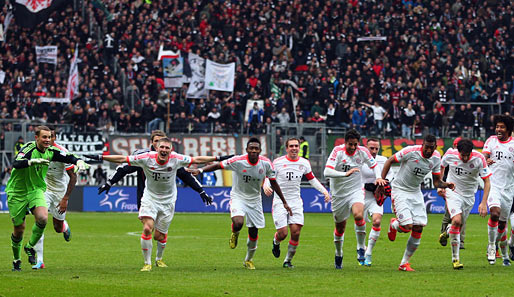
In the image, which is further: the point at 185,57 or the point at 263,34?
the point at 263,34

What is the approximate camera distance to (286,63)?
42438 millimetres

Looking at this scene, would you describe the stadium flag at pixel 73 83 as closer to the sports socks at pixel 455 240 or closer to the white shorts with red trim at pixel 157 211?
the white shorts with red trim at pixel 157 211

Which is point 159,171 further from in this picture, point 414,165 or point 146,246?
point 414,165

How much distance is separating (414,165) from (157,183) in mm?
4555

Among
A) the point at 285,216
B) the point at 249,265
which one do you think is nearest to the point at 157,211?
the point at 249,265

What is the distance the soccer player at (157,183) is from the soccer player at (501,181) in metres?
5.49

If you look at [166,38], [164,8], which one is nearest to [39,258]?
[166,38]

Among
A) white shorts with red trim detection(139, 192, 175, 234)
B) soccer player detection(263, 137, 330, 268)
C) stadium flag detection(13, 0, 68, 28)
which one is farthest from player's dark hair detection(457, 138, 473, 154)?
stadium flag detection(13, 0, 68, 28)

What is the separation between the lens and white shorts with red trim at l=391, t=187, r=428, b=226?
15.6m

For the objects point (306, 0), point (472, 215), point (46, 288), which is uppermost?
point (306, 0)

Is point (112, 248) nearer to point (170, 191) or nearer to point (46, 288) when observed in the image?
point (170, 191)

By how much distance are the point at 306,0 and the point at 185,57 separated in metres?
9.28

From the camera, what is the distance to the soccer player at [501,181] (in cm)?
1678

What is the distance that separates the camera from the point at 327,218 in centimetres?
3394
